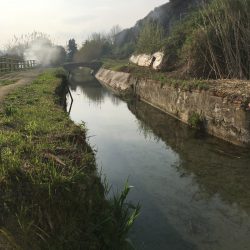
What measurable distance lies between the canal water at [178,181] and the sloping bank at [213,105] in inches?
21.2

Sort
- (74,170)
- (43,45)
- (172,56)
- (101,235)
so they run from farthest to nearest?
(43,45)
(172,56)
(74,170)
(101,235)

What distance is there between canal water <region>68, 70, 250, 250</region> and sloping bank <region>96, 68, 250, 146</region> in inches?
21.2

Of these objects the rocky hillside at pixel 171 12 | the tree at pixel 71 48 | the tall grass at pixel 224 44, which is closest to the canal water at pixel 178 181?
the tall grass at pixel 224 44

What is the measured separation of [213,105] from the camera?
639 inches

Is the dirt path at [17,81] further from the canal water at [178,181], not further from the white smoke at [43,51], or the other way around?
the white smoke at [43,51]

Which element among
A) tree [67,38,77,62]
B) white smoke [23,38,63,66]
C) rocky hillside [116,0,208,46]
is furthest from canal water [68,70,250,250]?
tree [67,38,77,62]

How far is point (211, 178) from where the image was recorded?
1162 cm

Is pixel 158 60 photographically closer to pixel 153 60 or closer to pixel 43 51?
pixel 153 60

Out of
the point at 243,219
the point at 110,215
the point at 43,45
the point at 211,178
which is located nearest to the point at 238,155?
the point at 211,178

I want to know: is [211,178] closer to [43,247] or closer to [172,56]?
[43,247]

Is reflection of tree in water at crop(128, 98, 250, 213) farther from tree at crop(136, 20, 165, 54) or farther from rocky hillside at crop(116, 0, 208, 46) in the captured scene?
rocky hillside at crop(116, 0, 208, 46)

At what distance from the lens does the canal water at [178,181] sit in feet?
26.5

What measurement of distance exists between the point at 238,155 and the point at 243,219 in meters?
4.84

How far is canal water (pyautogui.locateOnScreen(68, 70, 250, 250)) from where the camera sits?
8078mm
